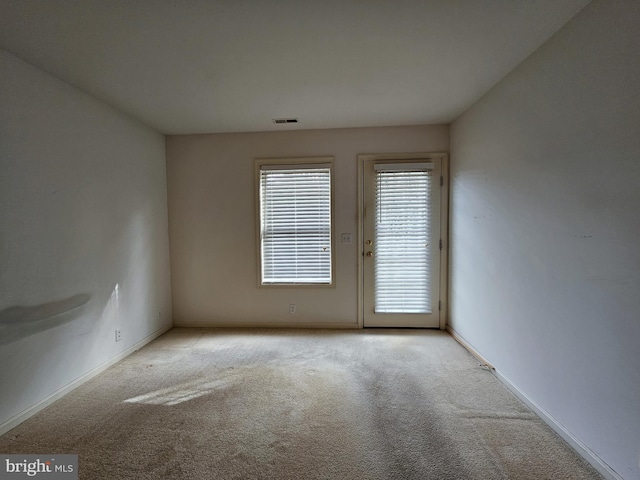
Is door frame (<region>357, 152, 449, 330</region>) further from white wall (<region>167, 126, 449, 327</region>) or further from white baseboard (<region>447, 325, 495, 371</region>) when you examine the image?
white baseboard (<region>447, 325, 495, 371</region>)

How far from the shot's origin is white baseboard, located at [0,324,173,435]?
1.64 m

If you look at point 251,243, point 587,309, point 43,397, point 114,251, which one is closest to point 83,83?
point 114,251

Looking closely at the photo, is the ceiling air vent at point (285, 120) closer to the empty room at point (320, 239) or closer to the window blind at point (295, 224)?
the empty room at point (320, 239)

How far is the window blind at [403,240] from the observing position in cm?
307

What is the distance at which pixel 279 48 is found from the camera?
5.44ft

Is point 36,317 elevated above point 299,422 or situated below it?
above

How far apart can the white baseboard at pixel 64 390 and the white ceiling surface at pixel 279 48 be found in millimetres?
2344

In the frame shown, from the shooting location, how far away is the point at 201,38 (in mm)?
1560

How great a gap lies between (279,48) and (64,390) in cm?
293

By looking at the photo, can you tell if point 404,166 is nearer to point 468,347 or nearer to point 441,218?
point 441,218

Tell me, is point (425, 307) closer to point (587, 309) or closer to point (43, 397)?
point (587, 309)

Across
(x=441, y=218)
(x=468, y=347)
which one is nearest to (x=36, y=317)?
(x=468, y=347)

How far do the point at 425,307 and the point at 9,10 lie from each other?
13.0 feet

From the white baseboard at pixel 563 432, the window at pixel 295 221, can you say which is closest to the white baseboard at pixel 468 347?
the white baseboard at pixel 563 432
